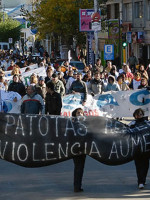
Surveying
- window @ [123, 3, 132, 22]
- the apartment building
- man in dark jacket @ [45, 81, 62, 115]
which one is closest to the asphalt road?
man in dark jacket @ [45, 81, 62, 115]

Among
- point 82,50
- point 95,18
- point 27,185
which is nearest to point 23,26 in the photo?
point 82,50

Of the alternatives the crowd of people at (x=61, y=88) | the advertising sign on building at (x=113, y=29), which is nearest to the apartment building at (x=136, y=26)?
the advertising sign on building at (x=113, y=29)

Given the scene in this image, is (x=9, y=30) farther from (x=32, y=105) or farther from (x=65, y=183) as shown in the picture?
(x=65, y=183)

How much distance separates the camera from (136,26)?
167 feet

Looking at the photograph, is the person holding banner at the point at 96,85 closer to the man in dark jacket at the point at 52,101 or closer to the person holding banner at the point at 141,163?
the man in dark jacket at the point at 52,101

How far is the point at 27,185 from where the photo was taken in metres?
11.4

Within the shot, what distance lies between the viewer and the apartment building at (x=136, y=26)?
4875 cm

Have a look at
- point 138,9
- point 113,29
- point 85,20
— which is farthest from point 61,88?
point 138,9

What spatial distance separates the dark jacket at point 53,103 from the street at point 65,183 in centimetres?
227

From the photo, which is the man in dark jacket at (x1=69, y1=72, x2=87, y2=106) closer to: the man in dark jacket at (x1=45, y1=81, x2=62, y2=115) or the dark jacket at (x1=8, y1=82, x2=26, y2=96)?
the dark jacket at (x1=8, y1=82, x2=26, y2=96)

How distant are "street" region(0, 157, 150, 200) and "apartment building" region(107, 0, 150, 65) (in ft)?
110

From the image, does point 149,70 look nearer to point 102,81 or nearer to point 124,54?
point 102,81

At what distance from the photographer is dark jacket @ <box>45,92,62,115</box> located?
51.1 ft

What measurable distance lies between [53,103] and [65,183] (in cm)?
433
